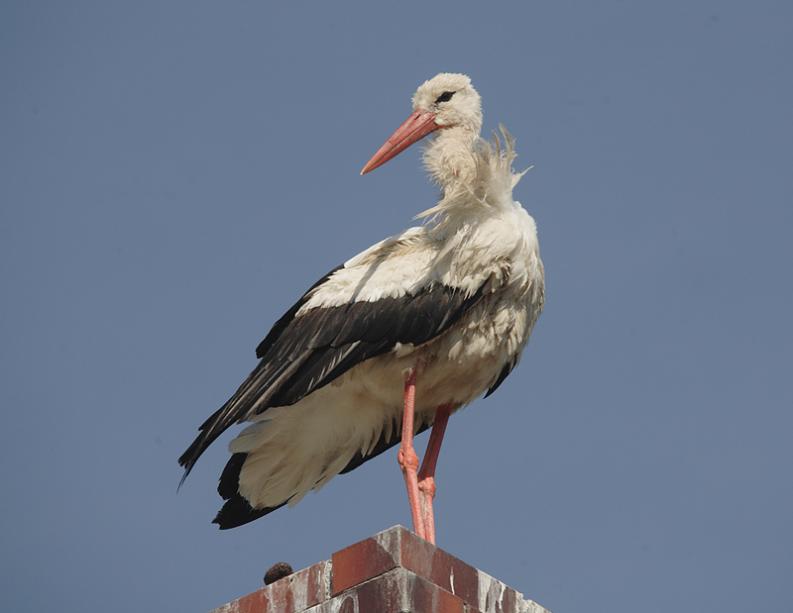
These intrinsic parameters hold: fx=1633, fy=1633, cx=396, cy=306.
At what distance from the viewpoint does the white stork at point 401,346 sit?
8719 millimetres

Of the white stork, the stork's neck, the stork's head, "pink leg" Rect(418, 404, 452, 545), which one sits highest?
the stork's head

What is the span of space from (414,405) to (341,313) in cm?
65

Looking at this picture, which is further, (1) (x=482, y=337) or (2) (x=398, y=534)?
(1) (x=482, y=337)

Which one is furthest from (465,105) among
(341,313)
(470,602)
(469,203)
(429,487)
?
(470,602)

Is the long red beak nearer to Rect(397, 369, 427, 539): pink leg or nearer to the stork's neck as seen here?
the stork's neck

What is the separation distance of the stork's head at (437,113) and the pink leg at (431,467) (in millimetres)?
1533

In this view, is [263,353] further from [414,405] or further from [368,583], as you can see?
[368,583]

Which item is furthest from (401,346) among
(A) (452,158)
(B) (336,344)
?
(A) (452,158)

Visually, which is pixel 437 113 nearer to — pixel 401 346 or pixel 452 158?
pixel 452 158

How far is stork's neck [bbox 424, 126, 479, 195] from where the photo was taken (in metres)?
9.13

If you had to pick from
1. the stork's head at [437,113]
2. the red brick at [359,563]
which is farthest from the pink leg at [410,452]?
the red brick at [359,563]

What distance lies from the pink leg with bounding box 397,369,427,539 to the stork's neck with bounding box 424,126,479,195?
1.13 meters

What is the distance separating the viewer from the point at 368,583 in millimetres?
6590

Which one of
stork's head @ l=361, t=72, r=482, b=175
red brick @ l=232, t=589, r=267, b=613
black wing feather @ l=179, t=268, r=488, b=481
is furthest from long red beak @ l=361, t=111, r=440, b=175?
red brick @ l=232, t=589, r=267, b=613
